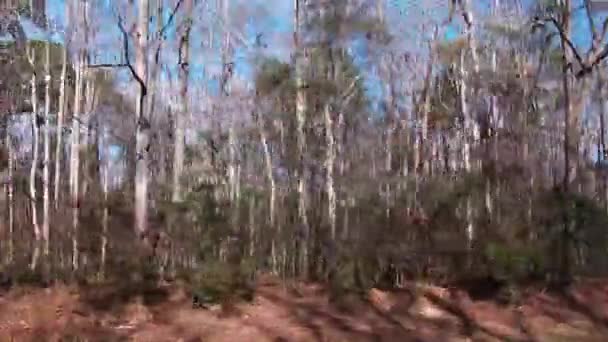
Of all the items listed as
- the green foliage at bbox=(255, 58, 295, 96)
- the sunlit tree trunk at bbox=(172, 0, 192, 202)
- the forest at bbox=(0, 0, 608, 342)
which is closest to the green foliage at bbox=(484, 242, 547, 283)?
the forest at bbox=(0, 0, 608, 342)

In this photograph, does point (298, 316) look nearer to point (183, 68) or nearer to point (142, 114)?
point (142, 114)

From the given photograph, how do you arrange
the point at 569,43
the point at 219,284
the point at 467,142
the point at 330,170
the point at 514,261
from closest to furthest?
the point at 219,284
the point at 514,261
the point at 569,43
the point at 330,170
the point at 467,142

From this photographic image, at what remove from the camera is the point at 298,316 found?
33.4 feet

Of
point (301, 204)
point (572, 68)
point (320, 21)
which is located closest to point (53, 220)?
point (301, 204)

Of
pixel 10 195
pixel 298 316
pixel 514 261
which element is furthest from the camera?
pixel 10 195

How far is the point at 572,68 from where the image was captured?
15.3 metres

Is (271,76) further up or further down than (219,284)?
further up

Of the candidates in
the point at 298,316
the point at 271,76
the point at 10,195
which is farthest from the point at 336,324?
the point at 10,195

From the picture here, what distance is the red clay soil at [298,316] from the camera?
30.2ft

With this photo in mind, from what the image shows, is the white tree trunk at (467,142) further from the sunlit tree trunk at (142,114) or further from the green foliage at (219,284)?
the sunlit tree trunk at (142,114)

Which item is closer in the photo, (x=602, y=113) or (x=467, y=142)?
(x=467, y=142)

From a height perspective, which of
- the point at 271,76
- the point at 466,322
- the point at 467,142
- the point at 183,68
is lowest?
the point at 466,322

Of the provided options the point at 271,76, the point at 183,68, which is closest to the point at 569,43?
the point at 183,68

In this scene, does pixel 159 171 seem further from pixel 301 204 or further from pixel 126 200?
pixel 301 204
